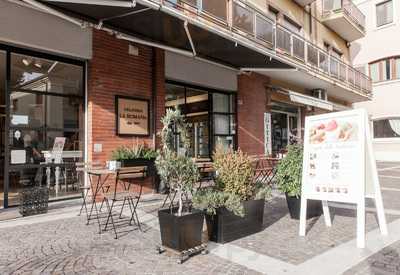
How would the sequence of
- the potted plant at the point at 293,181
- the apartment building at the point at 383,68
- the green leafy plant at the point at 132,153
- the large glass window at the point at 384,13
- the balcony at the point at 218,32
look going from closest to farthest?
1. the potted plant at the point at 293,181
2. the balcony at the point at 218,32
3. the green leafy plant at the point at 132,153
4. the apartment building at the point at 383,68
5. the large glass window at the point at 384,13

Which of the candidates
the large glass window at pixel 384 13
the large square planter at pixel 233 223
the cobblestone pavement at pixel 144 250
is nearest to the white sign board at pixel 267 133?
the cobblestone pavement at pixel 144 250

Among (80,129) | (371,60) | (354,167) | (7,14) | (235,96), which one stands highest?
(371,60)

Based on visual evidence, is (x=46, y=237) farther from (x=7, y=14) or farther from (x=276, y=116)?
(x=276, y=116)

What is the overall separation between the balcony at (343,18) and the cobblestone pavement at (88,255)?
52.2ft

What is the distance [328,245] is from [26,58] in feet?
21.9

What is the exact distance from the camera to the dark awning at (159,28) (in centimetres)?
666

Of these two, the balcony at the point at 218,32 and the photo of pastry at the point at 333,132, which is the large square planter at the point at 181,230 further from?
the balcony at the point at 218,32

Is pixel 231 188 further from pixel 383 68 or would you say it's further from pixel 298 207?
pixel 383 68

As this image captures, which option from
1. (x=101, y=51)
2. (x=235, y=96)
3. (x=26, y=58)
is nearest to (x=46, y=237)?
(x=26, y=58)

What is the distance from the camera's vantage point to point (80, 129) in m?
7.98

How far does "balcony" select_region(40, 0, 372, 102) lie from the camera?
6.88 meters

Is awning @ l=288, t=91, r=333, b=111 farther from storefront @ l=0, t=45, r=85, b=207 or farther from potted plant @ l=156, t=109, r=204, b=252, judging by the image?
potted plant @ l=156, t=109, r=204, b=252

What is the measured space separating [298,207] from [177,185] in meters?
2.76

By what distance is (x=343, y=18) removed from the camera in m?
17.5
